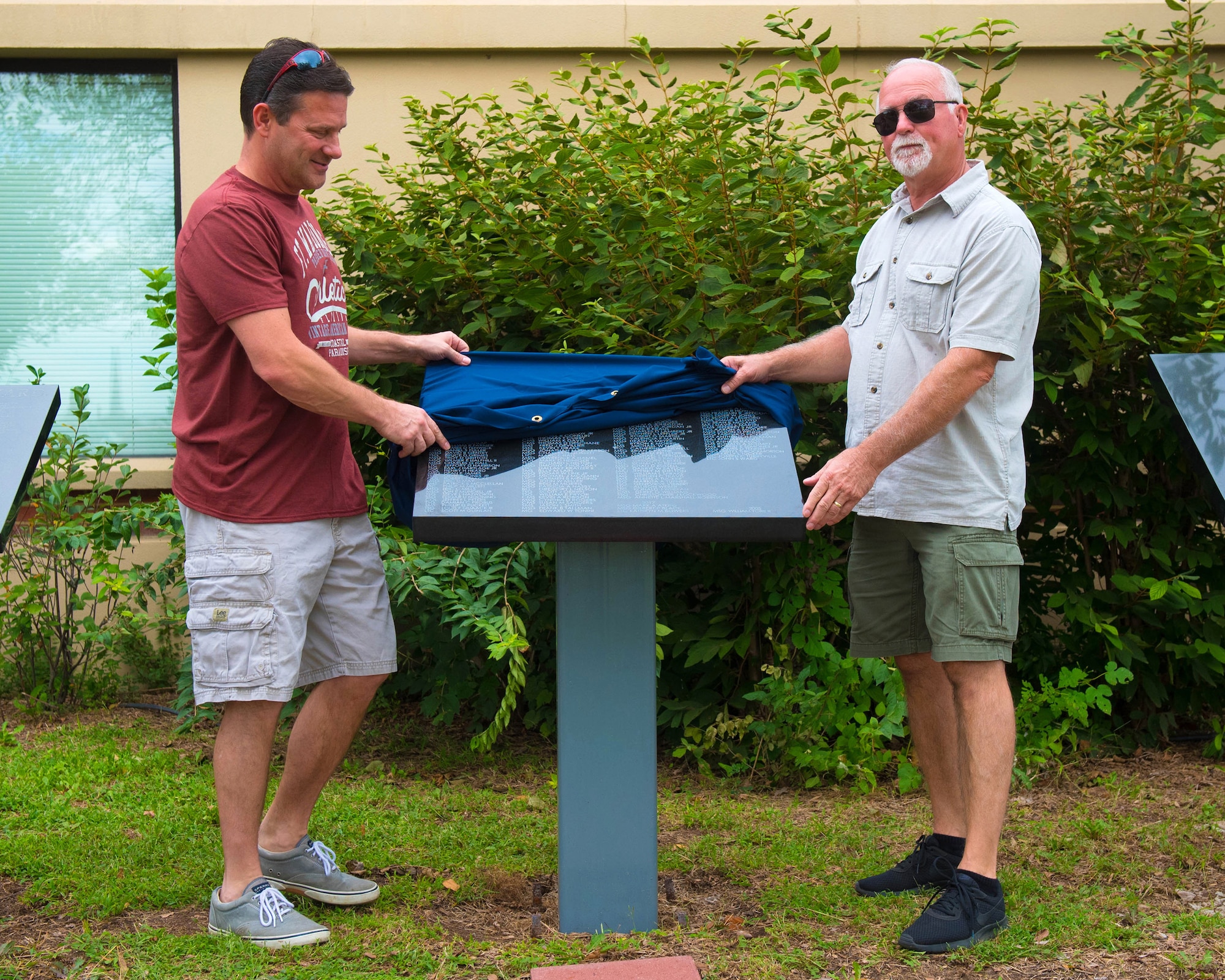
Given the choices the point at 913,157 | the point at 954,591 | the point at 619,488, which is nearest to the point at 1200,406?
the point at 954,591

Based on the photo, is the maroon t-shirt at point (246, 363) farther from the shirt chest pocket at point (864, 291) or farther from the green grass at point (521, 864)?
the shirt chest pocket at point (864, 291)

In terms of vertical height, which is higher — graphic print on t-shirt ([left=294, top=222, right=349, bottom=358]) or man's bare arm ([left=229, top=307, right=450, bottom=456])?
graphic print on t-shirt ([left=294, top=222, right=349, bottom=358])

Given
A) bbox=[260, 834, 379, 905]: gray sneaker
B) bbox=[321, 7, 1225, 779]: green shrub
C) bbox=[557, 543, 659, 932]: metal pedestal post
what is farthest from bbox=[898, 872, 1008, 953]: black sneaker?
bbox=[260, 834, 379, 905]: gray sneaker

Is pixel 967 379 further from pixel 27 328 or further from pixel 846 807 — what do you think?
pixel 27 328

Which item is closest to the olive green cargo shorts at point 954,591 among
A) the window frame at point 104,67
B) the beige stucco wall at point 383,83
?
the beige stucco wall at point 383,83

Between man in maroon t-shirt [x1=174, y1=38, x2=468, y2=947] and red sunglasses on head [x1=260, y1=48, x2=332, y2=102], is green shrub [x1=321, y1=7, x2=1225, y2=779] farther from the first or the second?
red sunglasses on head [x1=260, y1=48, x2=332, y2=102]

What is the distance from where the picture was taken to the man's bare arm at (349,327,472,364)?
3.10 m

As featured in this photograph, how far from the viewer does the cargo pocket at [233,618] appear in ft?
9.29

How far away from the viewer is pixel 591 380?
2.91 m

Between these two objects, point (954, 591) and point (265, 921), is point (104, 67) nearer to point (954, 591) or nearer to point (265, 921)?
point (265, 921)

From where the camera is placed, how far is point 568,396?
282 centimetres

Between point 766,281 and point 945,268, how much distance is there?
1.07 meters

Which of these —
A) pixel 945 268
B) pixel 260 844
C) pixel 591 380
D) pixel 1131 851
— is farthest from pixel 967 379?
pixel 260 844

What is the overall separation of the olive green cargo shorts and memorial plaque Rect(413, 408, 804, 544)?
500 mm
